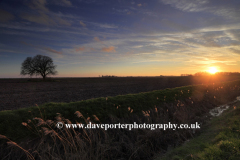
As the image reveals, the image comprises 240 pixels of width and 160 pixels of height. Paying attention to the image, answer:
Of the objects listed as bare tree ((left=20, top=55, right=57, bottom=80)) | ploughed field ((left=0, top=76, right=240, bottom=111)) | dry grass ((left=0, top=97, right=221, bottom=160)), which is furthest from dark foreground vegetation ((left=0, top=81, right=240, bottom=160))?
bare tree ((left=20, top=55, right=57, bottom=80))

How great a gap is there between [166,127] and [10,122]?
7.69 m

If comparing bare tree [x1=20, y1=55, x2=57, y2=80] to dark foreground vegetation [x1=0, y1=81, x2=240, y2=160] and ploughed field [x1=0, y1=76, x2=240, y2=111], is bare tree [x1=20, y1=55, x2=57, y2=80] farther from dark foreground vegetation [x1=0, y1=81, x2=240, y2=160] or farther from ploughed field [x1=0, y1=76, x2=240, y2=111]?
dark foreground vegetation [x1=0, y1=81, x2=240, y2=160]

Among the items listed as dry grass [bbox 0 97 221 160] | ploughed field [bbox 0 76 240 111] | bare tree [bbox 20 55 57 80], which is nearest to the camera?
dry grass [bbox 0 97 221 160]

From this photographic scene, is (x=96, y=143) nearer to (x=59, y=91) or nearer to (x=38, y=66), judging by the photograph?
(x=59, y=91)

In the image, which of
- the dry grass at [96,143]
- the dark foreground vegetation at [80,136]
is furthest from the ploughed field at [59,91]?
the dry grass at [96,143]

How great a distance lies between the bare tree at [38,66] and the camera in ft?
197

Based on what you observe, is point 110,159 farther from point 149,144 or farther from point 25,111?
point 25,111

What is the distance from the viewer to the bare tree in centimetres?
5993

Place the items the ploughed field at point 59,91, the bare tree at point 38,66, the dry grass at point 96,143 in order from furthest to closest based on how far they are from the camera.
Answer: the bare tree at point 38,66 → the ploughed field at point 59,91 → the dry grass at point 96,143

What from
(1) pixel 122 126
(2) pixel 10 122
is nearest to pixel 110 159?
(1) pixel 122 126

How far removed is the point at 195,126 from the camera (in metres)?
8.09

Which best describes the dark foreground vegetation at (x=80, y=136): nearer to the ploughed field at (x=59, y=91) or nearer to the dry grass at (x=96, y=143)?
the dry grass at (x=96, y=143)

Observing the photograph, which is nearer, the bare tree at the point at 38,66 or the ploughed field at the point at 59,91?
the ploughed field at the point at 59,91

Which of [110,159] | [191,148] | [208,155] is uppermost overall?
[208,155]
